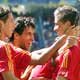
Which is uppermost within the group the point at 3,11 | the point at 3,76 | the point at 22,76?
the point at 3,11

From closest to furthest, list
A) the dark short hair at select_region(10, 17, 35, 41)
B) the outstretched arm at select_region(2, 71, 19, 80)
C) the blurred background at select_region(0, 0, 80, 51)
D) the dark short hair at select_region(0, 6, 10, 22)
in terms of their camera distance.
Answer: the outstretched arm at select_region(2, 71, 19, 80) → the dark short hair at select_region(0, 6, 10, 22) → the dark short hair at select_region(10, 17, 35, 41) → the blurred background at select_region(0, 0, 80, 51)

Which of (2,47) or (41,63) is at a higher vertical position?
(2,47)

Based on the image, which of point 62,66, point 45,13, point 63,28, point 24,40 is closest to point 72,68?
point 62,66

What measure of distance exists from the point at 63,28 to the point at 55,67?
0.38m

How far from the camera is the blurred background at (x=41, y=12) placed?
14.1 meters

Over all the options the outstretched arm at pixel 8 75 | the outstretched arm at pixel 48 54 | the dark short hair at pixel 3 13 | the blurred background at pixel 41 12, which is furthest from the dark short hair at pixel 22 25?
the blurred background at pixel 41 12

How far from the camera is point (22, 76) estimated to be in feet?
14.7

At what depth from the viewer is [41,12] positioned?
57.1ft

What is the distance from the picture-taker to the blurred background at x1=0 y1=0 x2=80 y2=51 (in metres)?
14.1

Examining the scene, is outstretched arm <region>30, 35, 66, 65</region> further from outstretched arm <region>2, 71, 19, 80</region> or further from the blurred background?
the blurred background

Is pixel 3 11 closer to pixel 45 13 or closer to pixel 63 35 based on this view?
pixel 63 35

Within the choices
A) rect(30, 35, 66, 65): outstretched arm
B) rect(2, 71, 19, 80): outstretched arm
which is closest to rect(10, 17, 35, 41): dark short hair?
rect(30, 35, 66, 65): outstretched arm

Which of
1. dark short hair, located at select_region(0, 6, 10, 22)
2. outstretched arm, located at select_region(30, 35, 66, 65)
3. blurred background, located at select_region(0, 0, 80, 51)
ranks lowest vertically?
blurred background, located at select_region(0, 0, 80, 51)

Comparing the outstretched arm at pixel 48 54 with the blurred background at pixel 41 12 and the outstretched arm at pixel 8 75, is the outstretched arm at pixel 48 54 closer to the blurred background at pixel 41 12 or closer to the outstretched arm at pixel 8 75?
the outstretched arm at pixel 8 75
